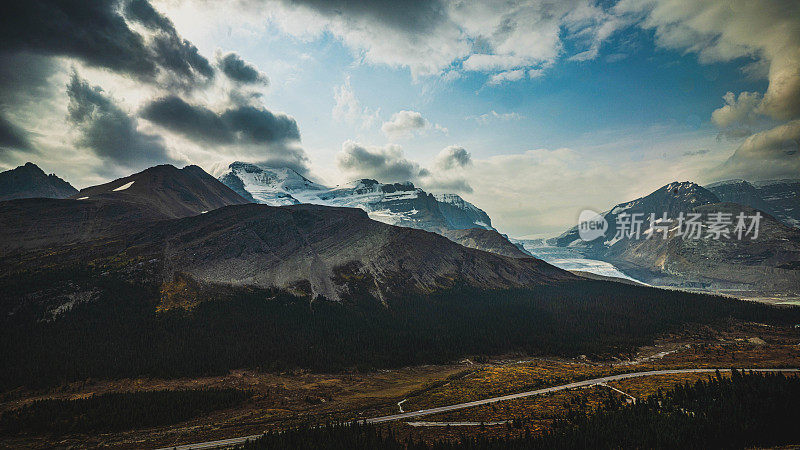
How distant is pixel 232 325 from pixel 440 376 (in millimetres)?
86872

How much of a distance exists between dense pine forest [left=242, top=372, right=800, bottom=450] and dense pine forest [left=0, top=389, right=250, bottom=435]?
3533cm

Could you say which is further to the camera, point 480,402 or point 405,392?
point 405,392

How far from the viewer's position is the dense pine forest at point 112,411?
221 feet

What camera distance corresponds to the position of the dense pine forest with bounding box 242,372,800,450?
45.5 meters

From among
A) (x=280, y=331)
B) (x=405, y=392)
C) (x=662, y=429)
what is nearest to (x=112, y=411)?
(x=405, y=392)

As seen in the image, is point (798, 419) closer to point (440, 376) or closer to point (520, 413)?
point (520, 413)

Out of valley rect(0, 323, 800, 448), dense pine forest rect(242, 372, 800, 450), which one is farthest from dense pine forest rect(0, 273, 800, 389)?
dense pine forest rect(242, 372, 800, 450)

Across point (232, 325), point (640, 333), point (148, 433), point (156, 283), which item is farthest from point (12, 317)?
point (640, 333)

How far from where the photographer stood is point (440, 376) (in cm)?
10988

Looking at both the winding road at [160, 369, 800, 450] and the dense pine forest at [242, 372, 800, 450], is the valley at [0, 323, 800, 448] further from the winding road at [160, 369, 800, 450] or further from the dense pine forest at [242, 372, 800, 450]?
the dense pine forest at [242, 372, 800, 450]

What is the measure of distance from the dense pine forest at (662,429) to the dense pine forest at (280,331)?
69.3 metres

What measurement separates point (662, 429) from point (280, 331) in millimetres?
126475

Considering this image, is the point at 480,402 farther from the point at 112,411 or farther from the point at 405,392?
the point at 112,411

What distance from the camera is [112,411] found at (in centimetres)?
7281
